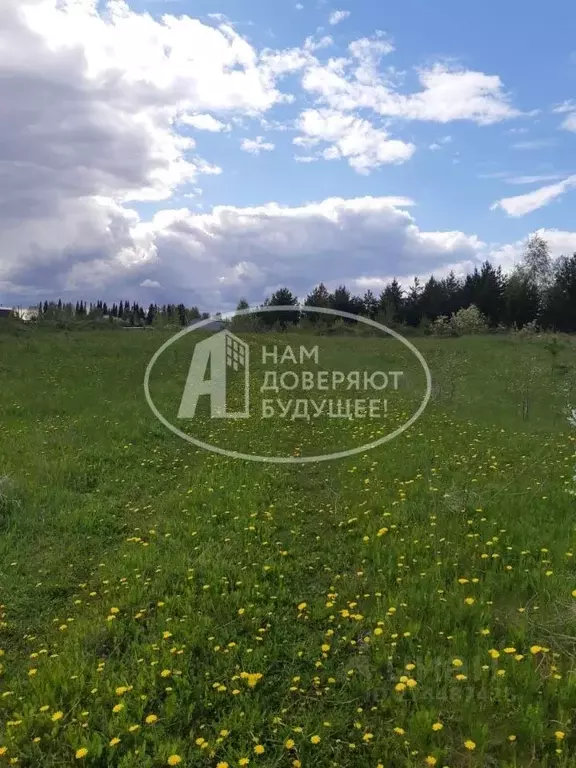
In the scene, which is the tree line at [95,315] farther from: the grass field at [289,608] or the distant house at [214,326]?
the grass field at [289,608]

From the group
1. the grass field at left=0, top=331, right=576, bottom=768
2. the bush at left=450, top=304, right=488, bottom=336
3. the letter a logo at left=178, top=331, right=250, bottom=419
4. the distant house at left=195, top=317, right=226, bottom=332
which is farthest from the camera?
the bush at left=450, top=304, right=488, bottom=336

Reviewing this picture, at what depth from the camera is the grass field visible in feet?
15.1

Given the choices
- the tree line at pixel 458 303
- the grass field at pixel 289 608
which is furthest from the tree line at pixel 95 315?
the grass field at pixel 289 608

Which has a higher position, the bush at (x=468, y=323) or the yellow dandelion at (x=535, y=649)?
the bush at (x=468, y=323)

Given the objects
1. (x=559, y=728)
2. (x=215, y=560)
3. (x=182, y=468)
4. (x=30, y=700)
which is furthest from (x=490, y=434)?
(x=30, y=700)

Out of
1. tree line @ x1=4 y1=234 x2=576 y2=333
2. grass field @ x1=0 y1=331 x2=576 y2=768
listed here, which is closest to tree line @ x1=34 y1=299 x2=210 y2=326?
tree line @ x1=4 y1=234 x2=576 y2=333

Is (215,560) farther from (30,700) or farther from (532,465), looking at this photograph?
(532,465)

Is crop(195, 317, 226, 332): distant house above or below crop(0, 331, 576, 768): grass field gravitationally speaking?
above

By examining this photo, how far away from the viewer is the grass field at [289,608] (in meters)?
4.60

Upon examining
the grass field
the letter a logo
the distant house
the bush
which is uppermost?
the bush

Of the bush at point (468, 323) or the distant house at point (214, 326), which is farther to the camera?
the bush at point (468, 323)

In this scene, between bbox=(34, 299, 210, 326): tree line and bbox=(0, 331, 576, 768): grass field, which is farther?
bbox=(34, 299, 210, 326): tree line

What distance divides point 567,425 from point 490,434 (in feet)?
9.76

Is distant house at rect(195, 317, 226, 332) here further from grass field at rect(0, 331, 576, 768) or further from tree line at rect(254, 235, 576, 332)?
grass field at rect(0, 331, 576, 768)
